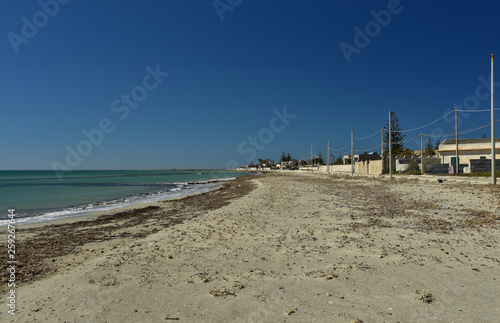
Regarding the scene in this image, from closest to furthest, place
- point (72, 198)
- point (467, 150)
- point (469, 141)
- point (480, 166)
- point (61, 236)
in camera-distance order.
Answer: point (61, 236)
point (72, 198)
point (480, 166)
point (467, 150)
point (469, 141)

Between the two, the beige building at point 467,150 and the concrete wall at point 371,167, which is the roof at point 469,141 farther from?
the concrete wall at point 371,167

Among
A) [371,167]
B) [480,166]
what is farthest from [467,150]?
[480,166]

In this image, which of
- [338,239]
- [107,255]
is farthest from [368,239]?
[107,255]

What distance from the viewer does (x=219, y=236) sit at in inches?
311

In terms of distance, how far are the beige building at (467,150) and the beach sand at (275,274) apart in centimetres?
4739

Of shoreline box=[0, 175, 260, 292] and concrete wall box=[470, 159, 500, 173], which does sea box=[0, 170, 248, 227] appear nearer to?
shoreline box=[0, 175, 260, 292]

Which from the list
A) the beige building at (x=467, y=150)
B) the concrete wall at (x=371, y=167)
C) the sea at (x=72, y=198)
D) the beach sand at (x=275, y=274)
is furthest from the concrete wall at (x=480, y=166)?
the beach sand at (x=275, y=274)

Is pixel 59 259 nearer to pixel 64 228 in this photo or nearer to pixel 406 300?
pixel 64 228

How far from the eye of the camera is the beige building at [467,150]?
46.5 meters

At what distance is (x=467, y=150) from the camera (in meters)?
48.6

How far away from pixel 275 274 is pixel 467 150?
56.4 metres

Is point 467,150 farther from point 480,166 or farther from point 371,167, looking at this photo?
point 480,166

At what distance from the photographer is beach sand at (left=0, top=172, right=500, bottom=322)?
3686 millimetres

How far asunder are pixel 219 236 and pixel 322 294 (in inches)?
167
